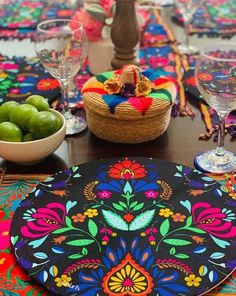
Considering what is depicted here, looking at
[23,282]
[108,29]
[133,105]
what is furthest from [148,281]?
[108,29]

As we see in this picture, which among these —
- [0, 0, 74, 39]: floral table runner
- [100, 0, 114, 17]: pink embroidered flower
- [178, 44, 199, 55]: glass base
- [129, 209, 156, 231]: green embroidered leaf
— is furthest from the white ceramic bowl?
[0, 0, 74, 39]: floral table runner

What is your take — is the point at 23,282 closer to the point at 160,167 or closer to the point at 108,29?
the point at 160,167

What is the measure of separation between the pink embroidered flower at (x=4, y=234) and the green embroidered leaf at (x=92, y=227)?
11 cm

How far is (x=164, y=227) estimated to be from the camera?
2.18ft

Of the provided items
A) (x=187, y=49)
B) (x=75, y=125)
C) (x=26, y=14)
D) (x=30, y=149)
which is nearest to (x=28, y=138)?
(x=30, y=149)

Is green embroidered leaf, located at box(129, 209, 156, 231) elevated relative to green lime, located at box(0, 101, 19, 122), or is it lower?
lower

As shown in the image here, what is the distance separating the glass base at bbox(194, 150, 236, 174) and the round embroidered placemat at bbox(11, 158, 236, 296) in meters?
0.03

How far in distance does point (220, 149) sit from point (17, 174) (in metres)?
0.36

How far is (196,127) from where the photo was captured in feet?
3.12

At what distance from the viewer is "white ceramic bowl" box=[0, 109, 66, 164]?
0.79 m

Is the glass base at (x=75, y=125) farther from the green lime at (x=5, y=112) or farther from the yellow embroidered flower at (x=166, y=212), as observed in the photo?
the yellow embroidered flower at (x=166, y=212)

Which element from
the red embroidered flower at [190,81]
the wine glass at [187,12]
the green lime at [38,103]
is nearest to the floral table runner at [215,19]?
the wine glass at [187,12]

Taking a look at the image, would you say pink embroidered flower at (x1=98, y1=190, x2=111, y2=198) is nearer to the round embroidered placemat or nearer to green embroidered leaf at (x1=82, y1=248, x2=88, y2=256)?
the round embroidered placemat

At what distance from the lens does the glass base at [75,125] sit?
0.94 meters
